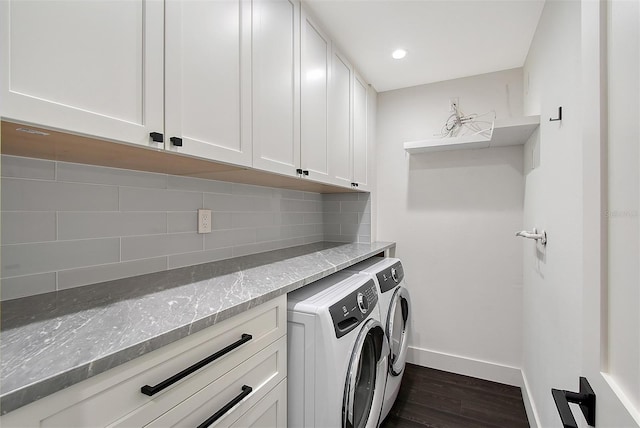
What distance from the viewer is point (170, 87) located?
884mm

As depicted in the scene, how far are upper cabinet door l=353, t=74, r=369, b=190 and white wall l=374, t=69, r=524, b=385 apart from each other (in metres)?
0.32

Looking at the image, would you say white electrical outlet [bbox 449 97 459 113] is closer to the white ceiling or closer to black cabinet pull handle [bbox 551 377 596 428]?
the white ceiling

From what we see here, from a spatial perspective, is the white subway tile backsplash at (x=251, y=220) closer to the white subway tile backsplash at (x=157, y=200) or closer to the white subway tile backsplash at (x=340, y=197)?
the white subway tile backsplash at (x=157, y=200)

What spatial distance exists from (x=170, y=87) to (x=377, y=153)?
2.09 m

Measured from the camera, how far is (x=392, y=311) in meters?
1.71

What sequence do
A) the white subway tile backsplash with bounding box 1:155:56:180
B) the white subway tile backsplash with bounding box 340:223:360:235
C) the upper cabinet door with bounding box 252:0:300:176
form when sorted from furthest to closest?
the white subway tile backsplash with bounding box 340:223:360:235 < the upper cabinet door with bounding box 252:0:300:176 < the white subway tile backsplash with bounding box 1:155:56:180

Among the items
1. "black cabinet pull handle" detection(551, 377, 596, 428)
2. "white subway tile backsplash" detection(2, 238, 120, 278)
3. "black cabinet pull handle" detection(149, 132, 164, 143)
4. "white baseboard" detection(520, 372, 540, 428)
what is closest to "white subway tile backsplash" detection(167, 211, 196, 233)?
"white subway tile backsplash" detection(2, 238, 120, 278)

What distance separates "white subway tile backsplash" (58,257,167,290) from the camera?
98 centimetres

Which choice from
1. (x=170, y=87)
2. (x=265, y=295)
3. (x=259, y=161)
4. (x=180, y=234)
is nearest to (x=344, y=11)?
(x=259, y=161)

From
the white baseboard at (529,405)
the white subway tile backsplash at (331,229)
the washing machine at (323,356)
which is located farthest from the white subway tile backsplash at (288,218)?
the white baseboard at (529,405)

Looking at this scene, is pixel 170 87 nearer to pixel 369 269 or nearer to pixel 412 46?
pixel 369 269

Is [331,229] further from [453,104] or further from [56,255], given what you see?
[56,255]

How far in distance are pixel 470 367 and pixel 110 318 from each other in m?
2.55

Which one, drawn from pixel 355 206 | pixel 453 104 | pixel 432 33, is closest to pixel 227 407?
pixel 355 206
